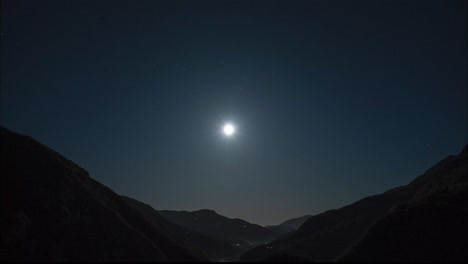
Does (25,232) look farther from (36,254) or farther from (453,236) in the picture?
(453,236)

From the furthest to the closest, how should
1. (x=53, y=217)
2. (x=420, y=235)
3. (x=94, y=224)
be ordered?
(x=94, y=224), (x=53, y=217), (x=420, y=235)

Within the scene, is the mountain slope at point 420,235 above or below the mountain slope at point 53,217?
below

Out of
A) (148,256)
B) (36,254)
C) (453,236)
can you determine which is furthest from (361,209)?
(36,254)

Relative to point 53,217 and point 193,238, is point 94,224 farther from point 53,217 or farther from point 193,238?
point 193,238

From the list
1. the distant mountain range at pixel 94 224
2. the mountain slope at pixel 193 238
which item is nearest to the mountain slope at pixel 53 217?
the distant mountain range at pixel 94 224

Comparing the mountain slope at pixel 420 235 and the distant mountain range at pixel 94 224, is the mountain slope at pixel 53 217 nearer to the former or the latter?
the distant mountain range at pixel 94 224

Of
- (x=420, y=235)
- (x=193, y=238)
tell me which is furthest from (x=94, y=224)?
(x=193, y=238)

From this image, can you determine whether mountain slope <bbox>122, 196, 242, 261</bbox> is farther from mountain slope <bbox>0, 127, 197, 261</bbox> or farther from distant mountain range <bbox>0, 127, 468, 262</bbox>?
mountain slope <bbox>0, 127, 197, 261</bbox>

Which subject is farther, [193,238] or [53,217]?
[193,238]
